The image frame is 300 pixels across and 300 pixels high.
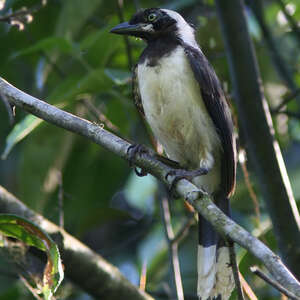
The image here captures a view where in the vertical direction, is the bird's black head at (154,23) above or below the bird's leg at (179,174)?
above

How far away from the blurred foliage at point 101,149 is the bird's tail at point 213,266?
0.78 ft

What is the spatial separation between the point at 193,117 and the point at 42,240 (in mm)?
1424

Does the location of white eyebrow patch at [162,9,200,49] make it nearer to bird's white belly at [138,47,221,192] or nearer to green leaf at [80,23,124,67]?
bird's white belly at [138,47,221,192]

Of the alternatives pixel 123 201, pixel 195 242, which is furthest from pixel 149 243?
pixel 123 201

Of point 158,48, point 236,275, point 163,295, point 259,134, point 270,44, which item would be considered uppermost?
point 158,48

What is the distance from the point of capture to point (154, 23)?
451 cm

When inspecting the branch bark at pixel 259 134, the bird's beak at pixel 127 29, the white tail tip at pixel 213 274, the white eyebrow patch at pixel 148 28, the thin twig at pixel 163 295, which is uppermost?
the bird's beak at pixel 127 29

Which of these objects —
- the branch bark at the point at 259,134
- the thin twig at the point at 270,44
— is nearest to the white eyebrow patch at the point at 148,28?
the branch bark at the point at 259,134

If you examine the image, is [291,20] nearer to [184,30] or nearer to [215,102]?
[184,30]

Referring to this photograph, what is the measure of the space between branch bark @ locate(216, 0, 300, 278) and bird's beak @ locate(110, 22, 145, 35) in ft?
1.78

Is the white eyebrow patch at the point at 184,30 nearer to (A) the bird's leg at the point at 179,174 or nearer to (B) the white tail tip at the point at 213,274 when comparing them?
(A) the bird's leg at the point at 179,174

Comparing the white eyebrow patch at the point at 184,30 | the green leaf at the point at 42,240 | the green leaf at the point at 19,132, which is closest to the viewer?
the green leaf at the point at 42,240

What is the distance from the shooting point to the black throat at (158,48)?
4.10 m

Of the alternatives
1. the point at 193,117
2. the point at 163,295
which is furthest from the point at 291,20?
the point at 163,295
